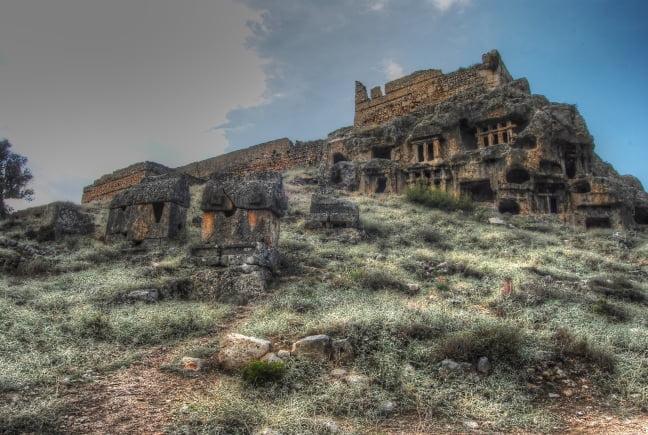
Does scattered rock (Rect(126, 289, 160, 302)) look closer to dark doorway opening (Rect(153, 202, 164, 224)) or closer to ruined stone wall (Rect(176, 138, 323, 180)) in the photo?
dark doorway opening (Rect(153, 202, 164, 224))

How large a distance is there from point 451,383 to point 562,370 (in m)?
1.40

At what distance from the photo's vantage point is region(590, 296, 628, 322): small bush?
637cm

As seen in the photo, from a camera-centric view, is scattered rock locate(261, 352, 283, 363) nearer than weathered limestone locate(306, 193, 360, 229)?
Yes

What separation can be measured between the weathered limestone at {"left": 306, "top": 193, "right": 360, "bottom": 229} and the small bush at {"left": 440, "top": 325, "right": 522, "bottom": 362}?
327 inches

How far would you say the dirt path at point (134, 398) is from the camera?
3.09 meters

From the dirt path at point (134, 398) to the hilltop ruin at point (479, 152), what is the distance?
18333 millimetres

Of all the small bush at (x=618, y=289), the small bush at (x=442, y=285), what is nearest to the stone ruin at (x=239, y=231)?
the small bush at (x=442, y=285)

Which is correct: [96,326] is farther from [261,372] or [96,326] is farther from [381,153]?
[381,153]

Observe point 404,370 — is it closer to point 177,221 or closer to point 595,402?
A: point 595,402

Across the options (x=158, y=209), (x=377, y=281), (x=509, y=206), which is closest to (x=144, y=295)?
(x=377, y=281)

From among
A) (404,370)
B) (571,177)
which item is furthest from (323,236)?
(571,177)

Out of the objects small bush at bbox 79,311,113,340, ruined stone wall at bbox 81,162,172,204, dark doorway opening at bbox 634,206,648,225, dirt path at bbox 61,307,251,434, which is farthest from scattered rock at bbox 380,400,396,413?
ruined stone wall at bbox 81,162,172,204

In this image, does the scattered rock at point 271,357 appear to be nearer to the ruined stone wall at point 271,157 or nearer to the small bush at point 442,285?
the small bush at point 442,285

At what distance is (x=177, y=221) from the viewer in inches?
412
